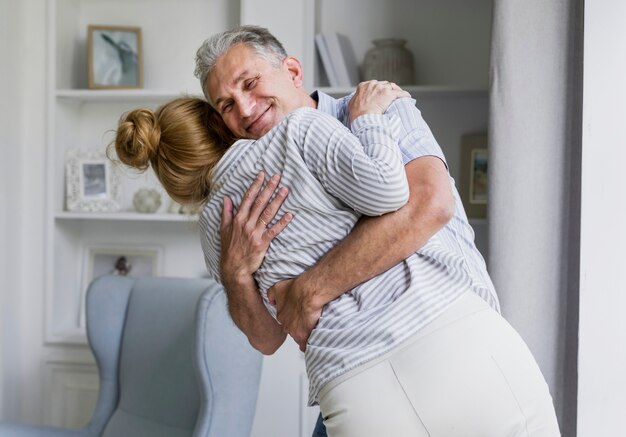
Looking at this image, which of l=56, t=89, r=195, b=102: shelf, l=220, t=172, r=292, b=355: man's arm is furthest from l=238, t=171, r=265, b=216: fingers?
l=56, t=89, r=195, b=102: shelf

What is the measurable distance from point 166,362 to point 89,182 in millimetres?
969

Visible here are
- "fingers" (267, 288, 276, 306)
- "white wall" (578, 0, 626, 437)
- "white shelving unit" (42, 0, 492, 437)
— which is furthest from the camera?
"white shelving unit" (42, 0, 492, 437)

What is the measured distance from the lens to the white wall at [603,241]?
2336 millimetres

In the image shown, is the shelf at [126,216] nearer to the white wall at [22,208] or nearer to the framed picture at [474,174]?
the white wall at [22,208]

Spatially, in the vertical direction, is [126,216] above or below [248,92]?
below

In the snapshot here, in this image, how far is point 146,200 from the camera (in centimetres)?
335

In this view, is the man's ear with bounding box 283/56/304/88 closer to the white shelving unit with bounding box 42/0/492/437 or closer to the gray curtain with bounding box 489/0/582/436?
the gray curtain with bounding box 489/0/582/436

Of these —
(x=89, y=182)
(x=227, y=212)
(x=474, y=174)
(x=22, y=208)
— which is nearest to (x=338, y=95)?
(x=474, y=174)

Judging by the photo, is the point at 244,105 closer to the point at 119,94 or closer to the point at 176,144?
the point at 176,144

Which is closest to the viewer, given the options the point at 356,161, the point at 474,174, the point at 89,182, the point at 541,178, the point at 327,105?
the point at 356,161

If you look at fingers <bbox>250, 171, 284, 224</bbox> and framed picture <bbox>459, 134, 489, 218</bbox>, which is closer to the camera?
fingers <bbox>250, 171, 284, 224</bbox>

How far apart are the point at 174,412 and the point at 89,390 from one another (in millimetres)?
888

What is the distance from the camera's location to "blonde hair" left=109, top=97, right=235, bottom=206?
4.90 ft

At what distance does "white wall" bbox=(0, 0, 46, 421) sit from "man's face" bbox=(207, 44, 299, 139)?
196cm
